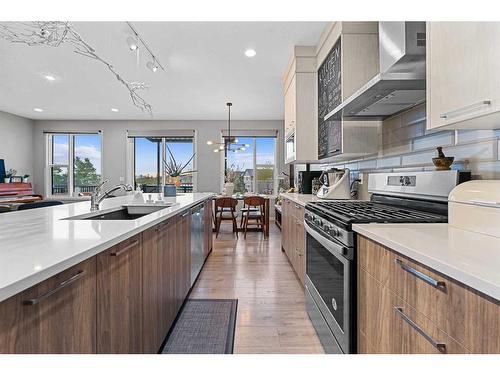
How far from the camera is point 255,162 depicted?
8.53 metres

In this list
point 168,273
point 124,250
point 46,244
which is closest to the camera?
point 46,244

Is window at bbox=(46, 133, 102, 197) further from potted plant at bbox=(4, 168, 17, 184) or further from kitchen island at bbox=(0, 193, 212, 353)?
kitchen island at bbox=(0, 193, 212, 353)

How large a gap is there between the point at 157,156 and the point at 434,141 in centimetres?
749

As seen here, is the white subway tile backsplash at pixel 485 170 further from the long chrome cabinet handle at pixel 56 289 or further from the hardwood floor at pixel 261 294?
the long chrome cabinet handle at pixel 56 289

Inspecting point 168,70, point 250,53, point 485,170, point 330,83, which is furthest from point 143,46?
point 485,170

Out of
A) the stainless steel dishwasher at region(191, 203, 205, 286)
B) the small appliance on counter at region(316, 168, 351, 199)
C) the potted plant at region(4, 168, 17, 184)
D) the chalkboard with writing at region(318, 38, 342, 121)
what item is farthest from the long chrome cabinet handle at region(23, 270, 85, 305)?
the potted plant at region(4, 168, 17, 184)

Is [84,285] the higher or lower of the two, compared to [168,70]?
lower

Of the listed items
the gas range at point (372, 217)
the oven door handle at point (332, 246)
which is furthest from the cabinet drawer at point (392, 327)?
the gas range at point (372, 217)

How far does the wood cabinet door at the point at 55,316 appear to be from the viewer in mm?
730

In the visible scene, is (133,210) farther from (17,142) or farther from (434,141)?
(17,142)

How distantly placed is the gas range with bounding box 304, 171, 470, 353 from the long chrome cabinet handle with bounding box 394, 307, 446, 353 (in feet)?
1.33
